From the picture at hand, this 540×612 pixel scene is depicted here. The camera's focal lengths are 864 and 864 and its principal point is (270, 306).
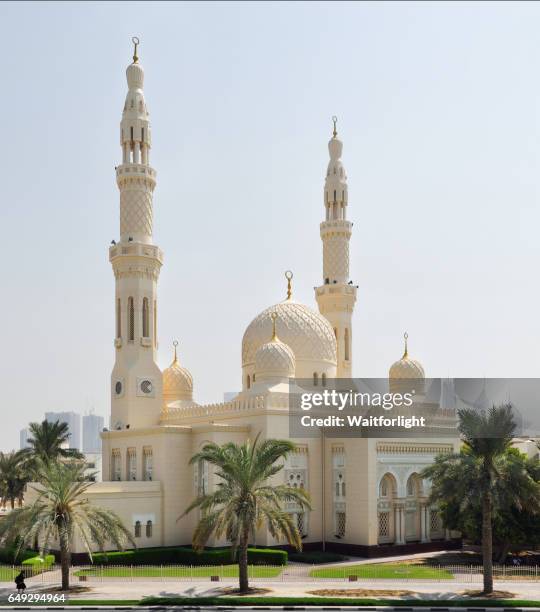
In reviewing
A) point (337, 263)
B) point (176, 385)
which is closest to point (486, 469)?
point (176, 385)

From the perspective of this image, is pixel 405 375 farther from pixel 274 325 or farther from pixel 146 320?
pixel 146 320

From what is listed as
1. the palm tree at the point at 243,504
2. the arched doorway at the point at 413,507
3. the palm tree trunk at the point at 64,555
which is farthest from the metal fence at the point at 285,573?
the arched doorway at the point at 413,507

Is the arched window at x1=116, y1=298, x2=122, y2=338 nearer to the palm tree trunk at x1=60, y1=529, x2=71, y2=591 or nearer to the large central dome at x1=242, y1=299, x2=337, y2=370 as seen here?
the large central dome at x1=242, y1=299, x2=337, y2=370

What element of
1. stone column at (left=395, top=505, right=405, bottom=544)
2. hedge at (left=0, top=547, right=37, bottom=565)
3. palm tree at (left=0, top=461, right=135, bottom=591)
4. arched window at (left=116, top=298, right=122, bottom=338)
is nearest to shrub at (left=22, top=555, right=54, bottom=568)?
hedge at (left=0, top=547, right=37, bottom=565)

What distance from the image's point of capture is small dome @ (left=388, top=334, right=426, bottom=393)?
153 ft

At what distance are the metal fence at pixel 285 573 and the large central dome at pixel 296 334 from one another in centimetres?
1331

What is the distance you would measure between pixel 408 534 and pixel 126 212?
21357 millimetres

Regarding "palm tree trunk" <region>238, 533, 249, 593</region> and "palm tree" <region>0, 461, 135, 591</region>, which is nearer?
"palm tree trunk" <region>238, 533, 249, 593</region>

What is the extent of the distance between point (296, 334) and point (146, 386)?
8364 millimetres

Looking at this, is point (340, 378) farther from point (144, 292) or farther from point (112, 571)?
point (112, 571)

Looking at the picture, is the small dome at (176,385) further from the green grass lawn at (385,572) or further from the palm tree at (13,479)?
the green grass lawn at (385,572)

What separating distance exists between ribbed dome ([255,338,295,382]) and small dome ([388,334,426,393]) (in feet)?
23.5

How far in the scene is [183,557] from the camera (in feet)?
121

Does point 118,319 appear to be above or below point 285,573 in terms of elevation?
above
